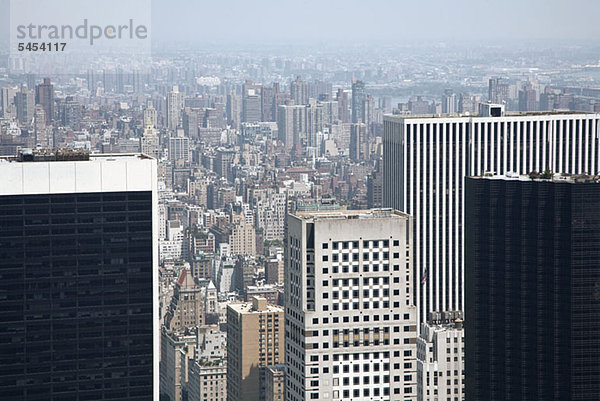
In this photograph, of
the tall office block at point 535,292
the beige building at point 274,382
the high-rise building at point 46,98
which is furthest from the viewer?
the high-rise building at point 46,98

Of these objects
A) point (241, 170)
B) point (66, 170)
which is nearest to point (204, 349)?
point (66, 170)

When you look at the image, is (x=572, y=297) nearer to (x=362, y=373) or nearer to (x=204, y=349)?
(x=362, y=373)

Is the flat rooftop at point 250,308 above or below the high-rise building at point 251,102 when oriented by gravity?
below

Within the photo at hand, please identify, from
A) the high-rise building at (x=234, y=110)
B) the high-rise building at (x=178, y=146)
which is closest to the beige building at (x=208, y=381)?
the high-rise building at (x=178, y=146)

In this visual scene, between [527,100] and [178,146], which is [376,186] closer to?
[527,100]

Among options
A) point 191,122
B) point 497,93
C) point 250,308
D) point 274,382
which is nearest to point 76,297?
point 274,382

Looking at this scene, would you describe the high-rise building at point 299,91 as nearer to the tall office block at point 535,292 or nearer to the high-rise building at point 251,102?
the high-rise building at point 251,102

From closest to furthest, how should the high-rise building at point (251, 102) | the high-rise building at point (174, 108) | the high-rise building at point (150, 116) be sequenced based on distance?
the high-rise building at point (150, 116), the high-rise building at point (174, 108), the high-rise building at point (251, 102)

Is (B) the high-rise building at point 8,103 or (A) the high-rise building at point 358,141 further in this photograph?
(A) the high-rise building at point 358,141
